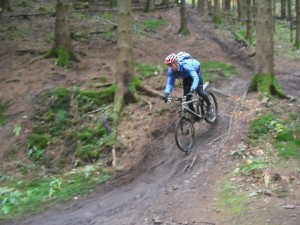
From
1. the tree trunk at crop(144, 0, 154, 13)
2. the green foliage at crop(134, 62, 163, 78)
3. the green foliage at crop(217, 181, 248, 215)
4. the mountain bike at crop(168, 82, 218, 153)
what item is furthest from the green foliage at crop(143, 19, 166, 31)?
the green foliage at crop(217, 181, 248, 215)

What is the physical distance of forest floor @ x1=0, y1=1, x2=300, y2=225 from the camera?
817cm

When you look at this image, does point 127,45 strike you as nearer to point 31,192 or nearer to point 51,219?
point 31,192

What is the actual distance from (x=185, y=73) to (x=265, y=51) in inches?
124

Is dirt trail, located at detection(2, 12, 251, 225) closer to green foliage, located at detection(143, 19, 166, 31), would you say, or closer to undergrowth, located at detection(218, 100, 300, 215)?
undergrowth, located at detection(218, 100, 300, 215)

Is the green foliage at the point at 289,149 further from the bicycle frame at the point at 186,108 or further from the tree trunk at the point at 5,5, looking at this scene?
the tree trunk at the point at 5,5

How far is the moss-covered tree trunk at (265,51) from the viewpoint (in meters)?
12.6

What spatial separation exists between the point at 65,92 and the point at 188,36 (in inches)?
469

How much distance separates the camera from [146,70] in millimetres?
16547

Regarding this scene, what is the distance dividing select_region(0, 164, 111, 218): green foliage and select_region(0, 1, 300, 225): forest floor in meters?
0.36

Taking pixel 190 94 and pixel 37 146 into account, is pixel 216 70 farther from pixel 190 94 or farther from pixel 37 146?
pixel 37 146

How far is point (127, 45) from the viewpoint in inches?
541

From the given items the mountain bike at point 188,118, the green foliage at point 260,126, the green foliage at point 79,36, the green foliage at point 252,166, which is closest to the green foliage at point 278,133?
the green foliage at point 260,126

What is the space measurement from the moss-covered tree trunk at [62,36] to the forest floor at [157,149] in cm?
47

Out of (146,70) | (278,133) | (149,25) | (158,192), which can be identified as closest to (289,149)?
(278,133)
